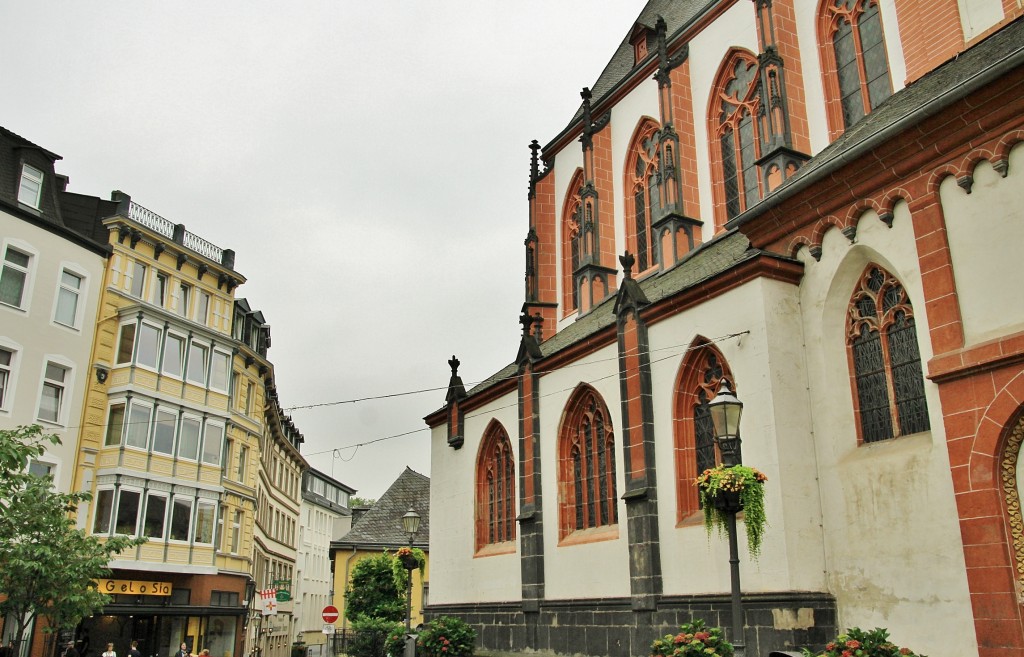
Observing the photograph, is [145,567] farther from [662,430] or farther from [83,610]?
[662,430]

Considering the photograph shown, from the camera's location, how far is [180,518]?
30828mm

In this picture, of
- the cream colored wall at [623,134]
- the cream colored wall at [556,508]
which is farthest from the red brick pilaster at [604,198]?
the cream colored wall at [556,508]

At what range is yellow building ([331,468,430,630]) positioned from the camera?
50.8 m

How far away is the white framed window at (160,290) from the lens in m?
31.7

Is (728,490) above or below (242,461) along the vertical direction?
below

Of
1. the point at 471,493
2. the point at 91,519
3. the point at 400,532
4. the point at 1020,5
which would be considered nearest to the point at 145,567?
the point at 91,519

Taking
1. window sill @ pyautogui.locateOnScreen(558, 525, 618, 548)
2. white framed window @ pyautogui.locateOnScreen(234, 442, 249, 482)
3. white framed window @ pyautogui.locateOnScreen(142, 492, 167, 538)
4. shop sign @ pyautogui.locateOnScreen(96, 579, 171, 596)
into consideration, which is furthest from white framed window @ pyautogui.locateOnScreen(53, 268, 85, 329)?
window sill @ pyautogui.locateOnScreen(558, 525, 618, 548)

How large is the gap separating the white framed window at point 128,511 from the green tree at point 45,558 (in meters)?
8.56

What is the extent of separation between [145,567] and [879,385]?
947 inches

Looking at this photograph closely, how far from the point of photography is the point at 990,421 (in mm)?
11508

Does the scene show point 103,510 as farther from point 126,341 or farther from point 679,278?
point 679,278

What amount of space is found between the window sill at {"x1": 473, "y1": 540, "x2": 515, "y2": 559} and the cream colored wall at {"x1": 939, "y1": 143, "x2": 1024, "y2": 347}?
513 inches

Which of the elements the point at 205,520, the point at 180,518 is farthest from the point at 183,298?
the point at 205,520

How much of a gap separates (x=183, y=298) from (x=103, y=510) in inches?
327
